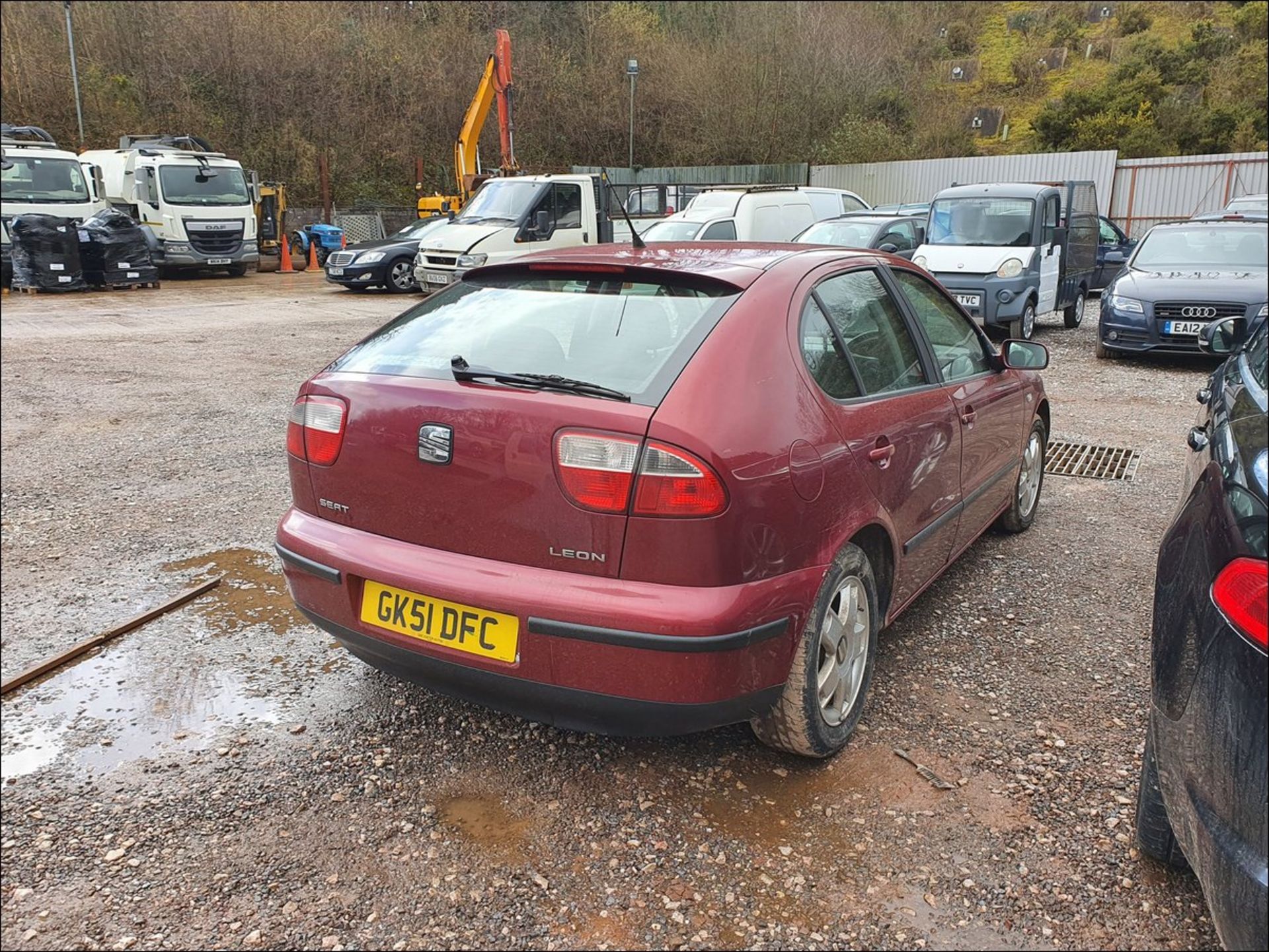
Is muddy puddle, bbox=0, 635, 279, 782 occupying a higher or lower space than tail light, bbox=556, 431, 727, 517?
lower

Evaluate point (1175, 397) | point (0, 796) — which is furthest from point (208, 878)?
point (1175, 397)

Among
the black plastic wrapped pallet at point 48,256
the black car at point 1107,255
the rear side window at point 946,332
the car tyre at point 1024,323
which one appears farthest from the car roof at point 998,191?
the black plastic wrapped pallet at point 48,256

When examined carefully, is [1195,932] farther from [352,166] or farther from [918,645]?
[352,166]

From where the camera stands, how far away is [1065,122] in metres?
30.5

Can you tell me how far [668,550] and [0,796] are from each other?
206 cm

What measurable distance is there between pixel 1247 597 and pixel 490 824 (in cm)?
188

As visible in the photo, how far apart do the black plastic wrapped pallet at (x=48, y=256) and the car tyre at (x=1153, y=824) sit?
17392 millimetres

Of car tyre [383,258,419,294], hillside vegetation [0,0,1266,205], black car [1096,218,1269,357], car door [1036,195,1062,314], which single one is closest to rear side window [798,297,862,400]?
black car [1096,218,1269,357]

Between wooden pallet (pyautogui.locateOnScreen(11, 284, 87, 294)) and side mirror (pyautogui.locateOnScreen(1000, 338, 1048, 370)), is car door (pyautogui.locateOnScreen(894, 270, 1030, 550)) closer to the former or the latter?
side mirror (pyautogui.locateOnScreen(1000, 338, 1048, 370))

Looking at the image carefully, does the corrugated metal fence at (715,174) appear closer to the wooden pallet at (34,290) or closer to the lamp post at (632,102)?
the lamp post at (632,102)

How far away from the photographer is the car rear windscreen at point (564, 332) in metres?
2.53

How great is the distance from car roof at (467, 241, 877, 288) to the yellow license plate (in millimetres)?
1120

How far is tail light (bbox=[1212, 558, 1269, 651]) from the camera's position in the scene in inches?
62.9

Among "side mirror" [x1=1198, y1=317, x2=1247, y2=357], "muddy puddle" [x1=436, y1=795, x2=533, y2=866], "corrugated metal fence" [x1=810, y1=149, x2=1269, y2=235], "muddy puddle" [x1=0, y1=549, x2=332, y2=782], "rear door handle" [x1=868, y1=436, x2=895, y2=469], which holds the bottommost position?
"muddy puddle" [x1=436, y1=795, x2=533, y2=866]
